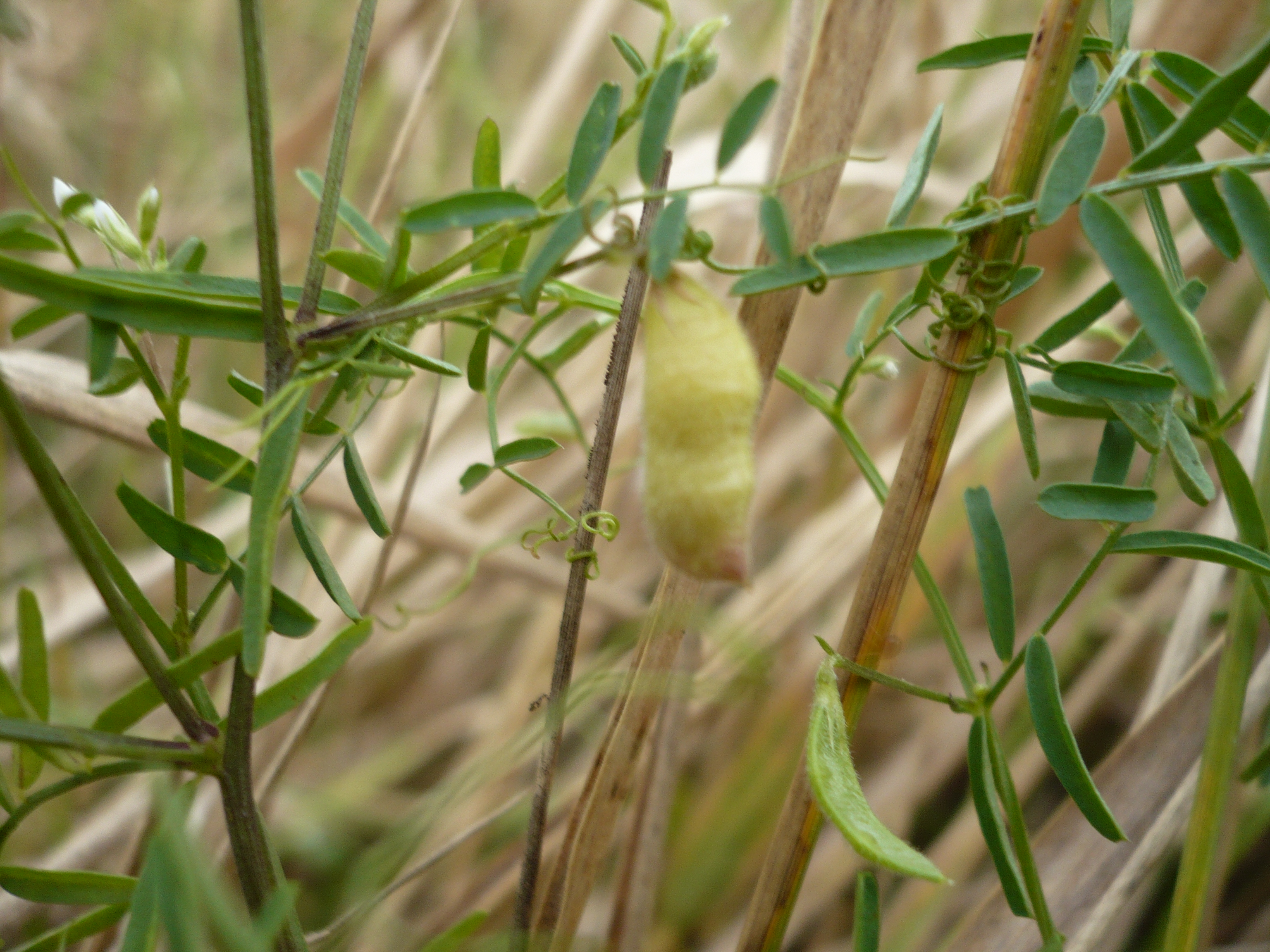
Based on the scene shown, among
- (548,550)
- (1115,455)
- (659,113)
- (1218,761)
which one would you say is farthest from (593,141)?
(548,550)

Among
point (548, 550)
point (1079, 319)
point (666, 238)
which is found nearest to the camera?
point (666, 238)

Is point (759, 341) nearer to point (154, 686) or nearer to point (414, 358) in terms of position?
point (414, 358)

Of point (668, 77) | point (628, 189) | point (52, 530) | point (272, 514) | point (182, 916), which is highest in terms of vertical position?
point (628, 189)

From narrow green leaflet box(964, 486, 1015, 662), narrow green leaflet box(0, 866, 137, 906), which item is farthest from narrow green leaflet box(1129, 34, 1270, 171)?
narrow green leaflet box(0, 866, 137, 906)

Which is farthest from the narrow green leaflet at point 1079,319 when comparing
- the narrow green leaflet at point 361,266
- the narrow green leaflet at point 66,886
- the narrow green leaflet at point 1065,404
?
the narrow green leaflet at point 66,886

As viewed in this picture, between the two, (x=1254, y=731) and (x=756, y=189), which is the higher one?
(x=756, y=189)

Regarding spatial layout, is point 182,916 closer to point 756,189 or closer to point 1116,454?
point 756,189

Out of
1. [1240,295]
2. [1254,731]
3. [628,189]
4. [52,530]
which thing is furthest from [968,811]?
[52,530]

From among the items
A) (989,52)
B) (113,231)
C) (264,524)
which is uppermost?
(989,52)
